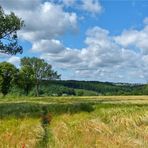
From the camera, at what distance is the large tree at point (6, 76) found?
11671cm

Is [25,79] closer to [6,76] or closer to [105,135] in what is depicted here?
[6,76]

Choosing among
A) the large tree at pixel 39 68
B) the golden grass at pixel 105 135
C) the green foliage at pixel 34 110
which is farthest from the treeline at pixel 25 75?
the golden grass at pixel 105 135

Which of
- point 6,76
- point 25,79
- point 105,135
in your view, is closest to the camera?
point 105,135

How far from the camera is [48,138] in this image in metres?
14.5

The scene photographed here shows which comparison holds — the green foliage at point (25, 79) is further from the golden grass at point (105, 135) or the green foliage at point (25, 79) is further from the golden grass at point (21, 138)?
the golden grass at point (21, 138)

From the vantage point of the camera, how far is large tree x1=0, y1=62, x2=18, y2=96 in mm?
116713

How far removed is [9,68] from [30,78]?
7755 mm

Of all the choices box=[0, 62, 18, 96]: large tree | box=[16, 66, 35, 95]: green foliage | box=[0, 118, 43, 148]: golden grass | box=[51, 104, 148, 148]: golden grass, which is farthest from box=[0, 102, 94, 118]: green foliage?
box=[16, 66, 35, 95]: green foliage

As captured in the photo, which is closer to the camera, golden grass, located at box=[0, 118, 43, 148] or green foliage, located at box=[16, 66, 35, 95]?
golden grass, located at box=[0, 118, 43, 148]

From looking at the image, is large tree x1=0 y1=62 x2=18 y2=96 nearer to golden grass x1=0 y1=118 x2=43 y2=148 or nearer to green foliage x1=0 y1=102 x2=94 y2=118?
green foliage x1=0 y1=102 x2=94 y2=118

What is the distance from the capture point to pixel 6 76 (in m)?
119

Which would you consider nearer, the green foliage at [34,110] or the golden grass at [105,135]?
the golden grass at [105,135]

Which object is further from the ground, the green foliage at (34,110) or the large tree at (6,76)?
the large tree at (6,76)

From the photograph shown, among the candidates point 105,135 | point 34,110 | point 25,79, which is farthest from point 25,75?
point 105,135
